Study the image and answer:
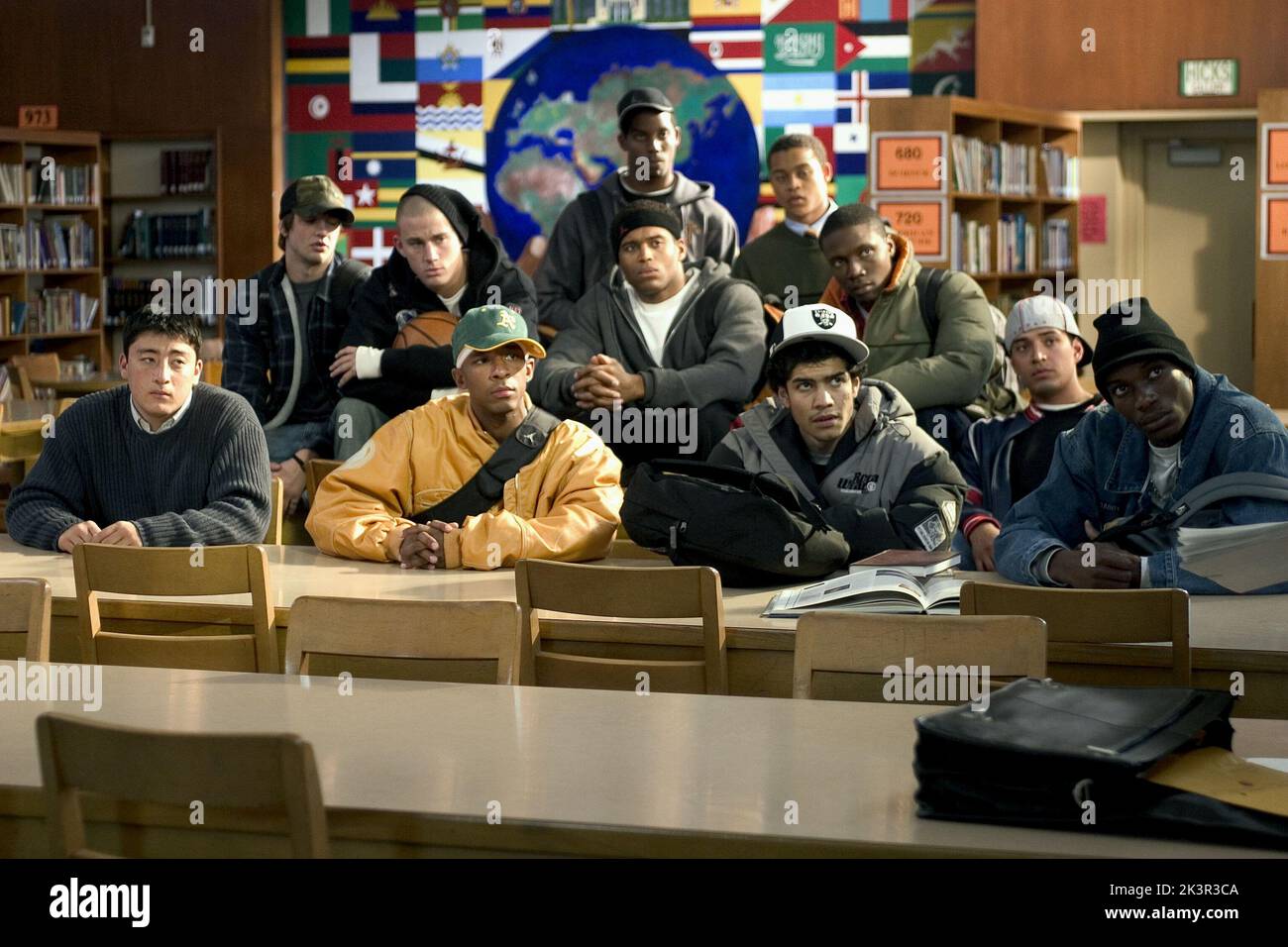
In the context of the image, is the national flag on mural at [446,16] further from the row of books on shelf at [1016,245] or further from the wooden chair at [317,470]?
the wooden chair at [317,470]

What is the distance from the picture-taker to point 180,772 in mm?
1753

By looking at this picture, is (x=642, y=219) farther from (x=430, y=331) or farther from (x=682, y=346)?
(x=430, y=331)

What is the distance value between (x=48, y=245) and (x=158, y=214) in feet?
2.37

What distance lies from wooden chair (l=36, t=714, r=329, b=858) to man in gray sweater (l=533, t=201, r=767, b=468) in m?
2.82

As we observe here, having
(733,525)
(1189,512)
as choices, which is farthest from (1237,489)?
(733,525)

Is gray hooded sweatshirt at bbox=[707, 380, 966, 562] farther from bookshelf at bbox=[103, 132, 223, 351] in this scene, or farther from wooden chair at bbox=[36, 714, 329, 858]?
bookshelf at bbox=[103, 132, 223, 351]

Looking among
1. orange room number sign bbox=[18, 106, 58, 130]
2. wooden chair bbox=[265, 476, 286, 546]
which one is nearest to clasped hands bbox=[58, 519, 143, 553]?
wooden chair bbox=[265, 476, 286, 546]

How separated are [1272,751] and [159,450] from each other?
9.30ft

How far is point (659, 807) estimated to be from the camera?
1825 mm

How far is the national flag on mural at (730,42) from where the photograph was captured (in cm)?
928

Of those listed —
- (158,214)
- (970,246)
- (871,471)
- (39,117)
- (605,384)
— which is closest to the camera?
(871,471)

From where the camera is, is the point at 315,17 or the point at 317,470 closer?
the point at 317,470

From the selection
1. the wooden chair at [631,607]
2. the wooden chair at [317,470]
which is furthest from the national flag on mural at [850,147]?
the wooden chair at [631,607]

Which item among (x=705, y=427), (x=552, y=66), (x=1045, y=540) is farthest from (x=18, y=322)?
(x=1045, y=540)
